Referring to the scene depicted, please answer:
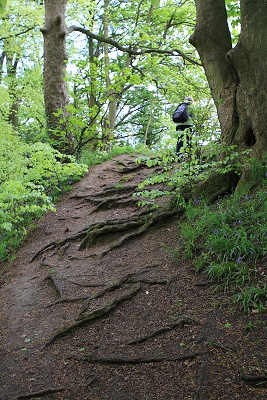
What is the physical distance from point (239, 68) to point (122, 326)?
4.20 metres

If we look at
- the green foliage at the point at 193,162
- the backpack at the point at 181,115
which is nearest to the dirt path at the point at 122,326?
the green foliage at the point at 193,162

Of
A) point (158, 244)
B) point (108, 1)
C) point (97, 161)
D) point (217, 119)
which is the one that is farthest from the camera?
point (108, 1)

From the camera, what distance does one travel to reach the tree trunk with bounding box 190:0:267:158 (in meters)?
5.42

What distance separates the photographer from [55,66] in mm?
11016

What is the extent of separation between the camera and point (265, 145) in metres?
5.46

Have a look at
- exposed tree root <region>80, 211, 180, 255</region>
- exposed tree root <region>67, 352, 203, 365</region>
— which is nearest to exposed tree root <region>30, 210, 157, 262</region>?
exposed tree root <region>80, 211, 180, 255</region>

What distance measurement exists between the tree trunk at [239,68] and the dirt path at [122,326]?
6.16 feet

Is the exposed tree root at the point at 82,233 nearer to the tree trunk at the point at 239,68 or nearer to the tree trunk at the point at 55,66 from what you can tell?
the tree trunk at the point at 239,68

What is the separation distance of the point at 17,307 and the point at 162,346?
2751mm

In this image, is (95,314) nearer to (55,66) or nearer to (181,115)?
(181,115)

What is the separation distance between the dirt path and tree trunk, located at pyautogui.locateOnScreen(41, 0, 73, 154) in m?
4.74

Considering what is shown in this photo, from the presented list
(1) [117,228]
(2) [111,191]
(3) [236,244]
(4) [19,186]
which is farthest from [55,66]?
(3) [236,244]

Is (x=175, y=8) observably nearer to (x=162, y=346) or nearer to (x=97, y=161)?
(x=97, y=161)

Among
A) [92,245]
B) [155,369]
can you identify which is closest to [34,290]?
[92,245]
